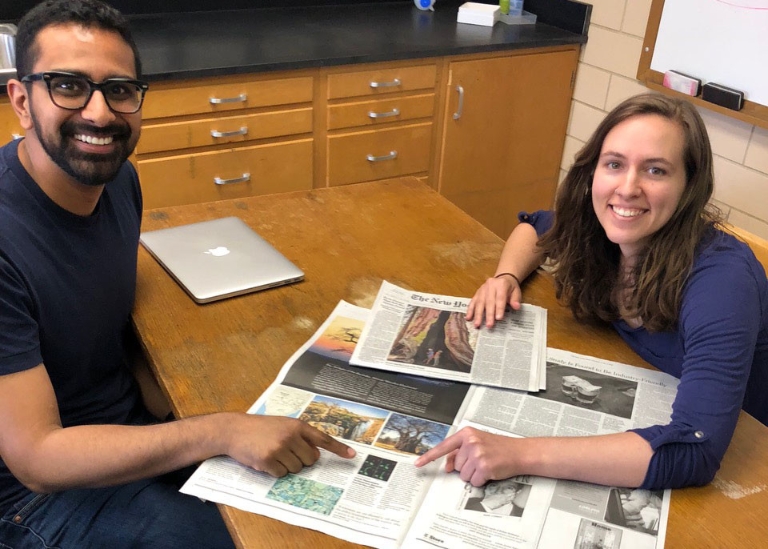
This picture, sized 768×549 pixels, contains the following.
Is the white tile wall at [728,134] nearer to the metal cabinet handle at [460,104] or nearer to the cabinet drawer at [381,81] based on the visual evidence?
the metal cabinet handle at [460,104]

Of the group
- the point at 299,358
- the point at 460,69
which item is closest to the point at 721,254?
the point at 299,358

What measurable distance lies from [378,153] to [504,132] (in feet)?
1.98

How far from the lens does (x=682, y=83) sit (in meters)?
2.50

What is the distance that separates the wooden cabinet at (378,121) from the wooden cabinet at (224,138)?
107 millimetres

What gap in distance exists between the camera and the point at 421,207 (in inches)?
67.3

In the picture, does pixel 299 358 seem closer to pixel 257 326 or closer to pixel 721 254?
pixel 257 326

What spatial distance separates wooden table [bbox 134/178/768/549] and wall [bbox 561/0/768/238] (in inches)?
48.9

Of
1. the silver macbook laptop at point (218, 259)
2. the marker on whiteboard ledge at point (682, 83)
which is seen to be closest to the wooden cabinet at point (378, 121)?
the marker on whiteboard ledge at point (682, 83)

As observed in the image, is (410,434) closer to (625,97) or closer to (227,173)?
(227,173)

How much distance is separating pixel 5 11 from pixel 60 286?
6.11 feet

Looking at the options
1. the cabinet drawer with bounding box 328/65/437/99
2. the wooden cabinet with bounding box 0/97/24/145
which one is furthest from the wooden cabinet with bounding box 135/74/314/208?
the wooden cabinet with bounding box 0/97/24/145

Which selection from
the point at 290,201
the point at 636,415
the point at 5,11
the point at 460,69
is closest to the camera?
the point at 636,415

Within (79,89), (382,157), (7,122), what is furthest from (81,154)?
(382,157)

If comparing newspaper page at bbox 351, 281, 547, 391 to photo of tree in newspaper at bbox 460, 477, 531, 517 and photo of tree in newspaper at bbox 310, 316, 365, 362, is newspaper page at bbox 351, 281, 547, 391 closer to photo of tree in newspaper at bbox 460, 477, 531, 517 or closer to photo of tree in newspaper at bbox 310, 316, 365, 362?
photo of tree in newspaper at bbox 310, 316, 365, 362
